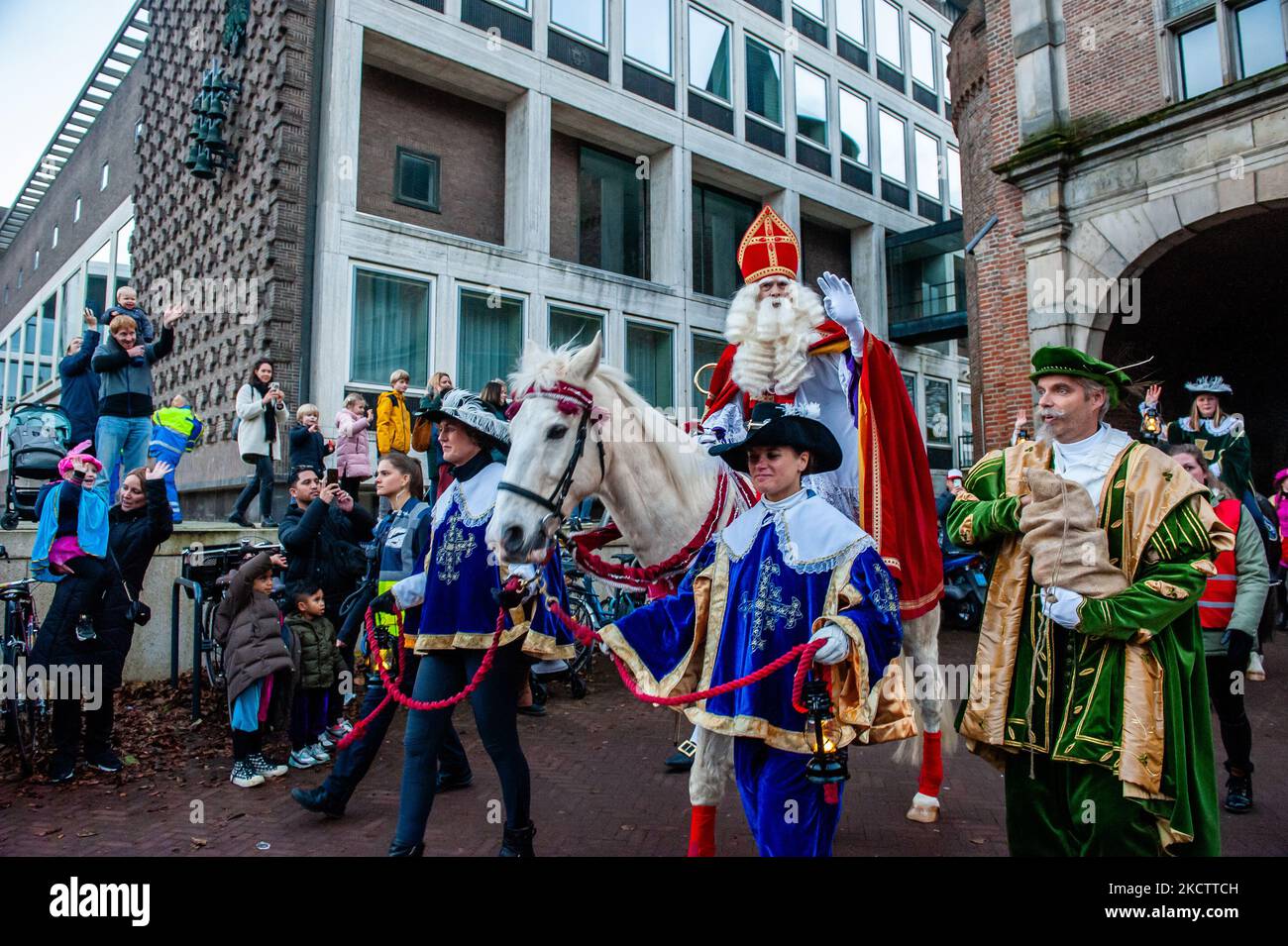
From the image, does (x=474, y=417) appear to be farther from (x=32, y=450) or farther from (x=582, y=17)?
(x=582, y=17)

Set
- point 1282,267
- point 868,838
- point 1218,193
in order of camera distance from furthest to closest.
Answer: point 1282,267
point 1218,193
point 868,838

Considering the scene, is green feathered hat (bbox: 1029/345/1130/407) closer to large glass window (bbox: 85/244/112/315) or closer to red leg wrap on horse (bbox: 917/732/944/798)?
red leg wrap on horse (bbox: 917/732/944/798)

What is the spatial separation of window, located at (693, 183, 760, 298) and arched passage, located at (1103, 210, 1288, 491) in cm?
1000

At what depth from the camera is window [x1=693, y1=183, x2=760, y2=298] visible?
69.7ft

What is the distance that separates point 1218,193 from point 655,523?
10949 millimetres

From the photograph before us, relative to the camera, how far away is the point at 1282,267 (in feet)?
44.1

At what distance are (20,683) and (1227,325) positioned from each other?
1859 centimetres

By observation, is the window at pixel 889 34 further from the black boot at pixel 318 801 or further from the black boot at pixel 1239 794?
the black boot at pixel 318 801

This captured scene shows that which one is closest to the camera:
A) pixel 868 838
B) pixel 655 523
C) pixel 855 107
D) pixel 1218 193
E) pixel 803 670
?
pixel 803 670

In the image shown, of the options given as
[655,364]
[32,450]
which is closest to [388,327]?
[655,364]

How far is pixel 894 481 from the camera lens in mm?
4324

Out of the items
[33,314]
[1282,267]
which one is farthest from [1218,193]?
[33,314]

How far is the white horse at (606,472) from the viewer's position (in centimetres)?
323
